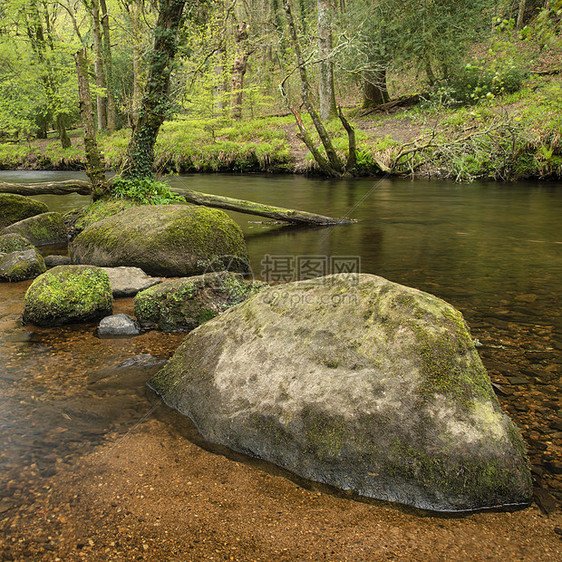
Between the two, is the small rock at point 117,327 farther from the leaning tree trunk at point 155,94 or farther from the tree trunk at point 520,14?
the tree trunk at point 520,14

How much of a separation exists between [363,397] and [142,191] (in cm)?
876

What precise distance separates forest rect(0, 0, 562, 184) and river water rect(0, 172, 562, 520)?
2.75 meters

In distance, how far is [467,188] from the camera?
1547 cm

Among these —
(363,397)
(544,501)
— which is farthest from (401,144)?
(544,501)

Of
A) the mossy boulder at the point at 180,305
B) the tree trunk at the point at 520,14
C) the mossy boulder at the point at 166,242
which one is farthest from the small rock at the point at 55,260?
the tree trunk at the point at 520,14

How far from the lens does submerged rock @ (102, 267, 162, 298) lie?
6.01 metres

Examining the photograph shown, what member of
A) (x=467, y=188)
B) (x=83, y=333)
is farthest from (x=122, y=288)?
(x=467, y=188)

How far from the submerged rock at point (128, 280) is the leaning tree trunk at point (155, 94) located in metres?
4.61

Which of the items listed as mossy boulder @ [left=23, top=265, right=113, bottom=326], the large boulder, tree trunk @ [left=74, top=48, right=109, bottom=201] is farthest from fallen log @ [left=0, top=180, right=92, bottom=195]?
the large boulder

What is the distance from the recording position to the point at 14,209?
10.3 meters

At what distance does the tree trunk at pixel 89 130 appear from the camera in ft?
30.5

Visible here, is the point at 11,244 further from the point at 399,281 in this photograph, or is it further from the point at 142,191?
the point at 399,281

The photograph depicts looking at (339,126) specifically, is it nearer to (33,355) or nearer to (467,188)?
(467,188)

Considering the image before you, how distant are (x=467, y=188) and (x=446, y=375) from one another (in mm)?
14594
